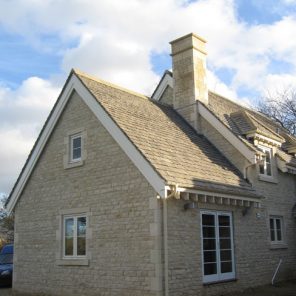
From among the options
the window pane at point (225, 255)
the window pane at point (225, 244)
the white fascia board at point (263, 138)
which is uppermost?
the white fascia board at point (263, 138)

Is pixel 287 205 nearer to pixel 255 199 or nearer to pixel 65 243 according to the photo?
pixel 255 199

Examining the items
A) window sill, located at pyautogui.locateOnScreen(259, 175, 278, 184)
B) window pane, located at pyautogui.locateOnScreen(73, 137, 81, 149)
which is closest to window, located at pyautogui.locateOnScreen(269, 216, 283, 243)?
window sill, located at pyautogui.locateOnScreen(259, 175, 278, 184)

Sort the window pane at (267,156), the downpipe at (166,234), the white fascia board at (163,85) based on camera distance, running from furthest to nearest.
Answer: the white fascia board at (163,85) < the window pane at (267,156) < the downpipe at (166,234)

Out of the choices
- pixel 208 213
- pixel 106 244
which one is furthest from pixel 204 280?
pixel 106 244

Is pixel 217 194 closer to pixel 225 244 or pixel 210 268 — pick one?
pixel 225 244

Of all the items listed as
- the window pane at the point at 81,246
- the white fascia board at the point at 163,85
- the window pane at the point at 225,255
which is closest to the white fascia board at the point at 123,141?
the window pane at the point at 81,246

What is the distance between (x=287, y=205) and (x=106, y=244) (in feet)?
27.6

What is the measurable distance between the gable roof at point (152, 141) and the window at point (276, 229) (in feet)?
8.63

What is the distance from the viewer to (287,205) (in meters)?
18.1

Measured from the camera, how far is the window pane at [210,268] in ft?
43.9

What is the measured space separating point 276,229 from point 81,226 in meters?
7.82

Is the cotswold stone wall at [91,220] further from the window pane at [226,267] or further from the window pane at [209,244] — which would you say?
the window pane at [226,267]

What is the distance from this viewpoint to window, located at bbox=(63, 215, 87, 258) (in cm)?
1440

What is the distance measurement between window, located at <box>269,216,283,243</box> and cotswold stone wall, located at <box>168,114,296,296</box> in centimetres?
17
